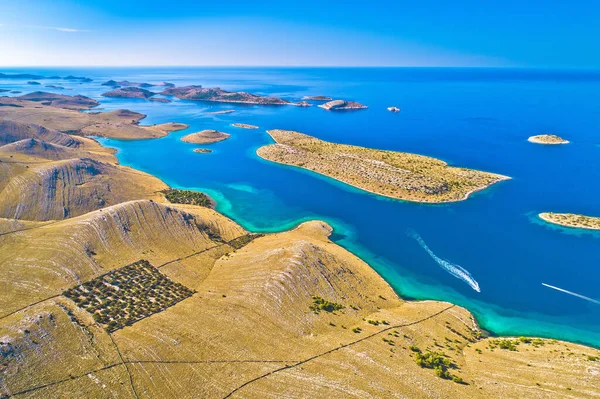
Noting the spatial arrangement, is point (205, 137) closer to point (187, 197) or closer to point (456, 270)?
point (187, 197)

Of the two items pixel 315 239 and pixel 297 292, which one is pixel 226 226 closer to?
pixel 315 239

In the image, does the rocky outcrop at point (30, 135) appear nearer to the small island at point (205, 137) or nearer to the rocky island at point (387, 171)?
the small island at point (205, 137)

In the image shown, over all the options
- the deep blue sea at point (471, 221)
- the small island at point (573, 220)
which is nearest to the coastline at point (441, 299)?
the deep blue sea at point (471, 221)

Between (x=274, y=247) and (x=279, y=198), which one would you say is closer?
(x=274, y=247)

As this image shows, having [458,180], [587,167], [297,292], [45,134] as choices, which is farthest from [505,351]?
[45,134]

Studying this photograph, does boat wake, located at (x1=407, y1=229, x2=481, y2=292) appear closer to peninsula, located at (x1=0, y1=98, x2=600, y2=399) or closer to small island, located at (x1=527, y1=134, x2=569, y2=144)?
peninsula, located at (x1=0, y1=98, x2=600, y2=399)

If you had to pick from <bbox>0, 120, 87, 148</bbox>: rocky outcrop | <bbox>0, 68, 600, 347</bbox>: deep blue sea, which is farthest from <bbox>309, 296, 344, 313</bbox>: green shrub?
<bbox>0, 120, 87, 148</bbox>: rocky outcrop

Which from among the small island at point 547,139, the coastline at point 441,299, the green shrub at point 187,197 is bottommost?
the coastline at point 441,299
